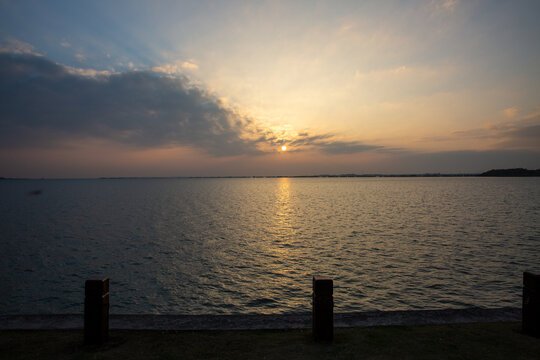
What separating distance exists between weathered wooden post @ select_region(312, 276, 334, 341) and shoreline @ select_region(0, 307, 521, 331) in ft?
2.85

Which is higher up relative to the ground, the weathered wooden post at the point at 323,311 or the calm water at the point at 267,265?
the weathered wooden post at the point at 323,311

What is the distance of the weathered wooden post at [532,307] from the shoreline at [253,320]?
844 millimetres

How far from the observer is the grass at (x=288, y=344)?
538cm

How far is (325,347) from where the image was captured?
5.70 metres

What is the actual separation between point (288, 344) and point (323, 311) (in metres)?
0.92

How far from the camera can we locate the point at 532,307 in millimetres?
5996

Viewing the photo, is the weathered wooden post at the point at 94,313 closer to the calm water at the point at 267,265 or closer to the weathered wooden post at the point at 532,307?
the calm water at the point at 267,265

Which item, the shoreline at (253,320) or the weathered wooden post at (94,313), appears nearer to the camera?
the weathered wooden post at (94,313)

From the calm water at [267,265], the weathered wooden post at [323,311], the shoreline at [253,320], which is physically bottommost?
the calm water at [267,265]

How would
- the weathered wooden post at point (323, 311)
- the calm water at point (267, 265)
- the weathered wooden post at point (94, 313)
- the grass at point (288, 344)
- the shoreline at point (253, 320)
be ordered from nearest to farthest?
the grass at point (288, 344)
the weathered wooden post at point (94, 313)
the weathered wooden post at point (323, 311)
the shoreline at point (253, 320)
the calm water at point (267, 265)

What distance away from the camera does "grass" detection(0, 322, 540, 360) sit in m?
5.38

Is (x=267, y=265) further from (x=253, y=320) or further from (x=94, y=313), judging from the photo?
(x=94, y=313)

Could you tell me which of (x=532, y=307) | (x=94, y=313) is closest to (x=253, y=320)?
(x=94, y=313)

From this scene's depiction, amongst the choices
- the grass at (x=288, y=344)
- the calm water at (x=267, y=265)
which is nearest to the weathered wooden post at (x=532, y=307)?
the grass at (x=288, y=344)
